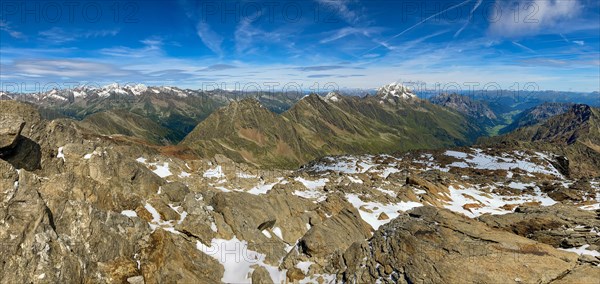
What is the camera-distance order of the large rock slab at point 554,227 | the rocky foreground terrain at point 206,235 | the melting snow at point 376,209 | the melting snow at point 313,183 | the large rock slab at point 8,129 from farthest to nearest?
the melting snow at point 313,183 → the melting snow at point 376,209 → the large rock slab at point 554,227 → the large rock slab at point 8,129 → the rocky foreground terrain at point 206,235

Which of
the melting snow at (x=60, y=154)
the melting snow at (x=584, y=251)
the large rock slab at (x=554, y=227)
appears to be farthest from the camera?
the melting snow at (x=60, y=154)

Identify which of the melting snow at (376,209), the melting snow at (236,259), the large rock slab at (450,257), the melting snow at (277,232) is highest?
the large rock slab at (450,257)

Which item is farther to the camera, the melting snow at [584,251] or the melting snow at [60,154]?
the melting snow at [60,154]

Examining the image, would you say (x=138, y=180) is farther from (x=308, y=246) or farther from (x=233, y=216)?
(x=308, y=246)

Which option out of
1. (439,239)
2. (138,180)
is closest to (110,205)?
(138,180)

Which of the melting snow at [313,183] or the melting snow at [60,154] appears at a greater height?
the melting snow at [60,154]

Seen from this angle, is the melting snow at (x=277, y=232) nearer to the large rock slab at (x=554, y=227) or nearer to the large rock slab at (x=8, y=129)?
the large rock slab at (x=554, y=227)

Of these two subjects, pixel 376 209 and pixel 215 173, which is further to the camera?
pixel 215 173

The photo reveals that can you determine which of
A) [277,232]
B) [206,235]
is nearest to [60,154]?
[206,235]

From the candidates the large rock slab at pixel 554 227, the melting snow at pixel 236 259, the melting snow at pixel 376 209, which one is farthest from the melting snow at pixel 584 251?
the melting snow at pixel 376 209

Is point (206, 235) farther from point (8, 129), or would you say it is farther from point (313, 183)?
point (313, 183)

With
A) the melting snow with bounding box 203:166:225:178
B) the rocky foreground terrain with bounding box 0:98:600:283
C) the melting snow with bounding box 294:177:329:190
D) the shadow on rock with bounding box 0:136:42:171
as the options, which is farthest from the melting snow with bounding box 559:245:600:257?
the melting snow with bounding box 203:166:225:178
